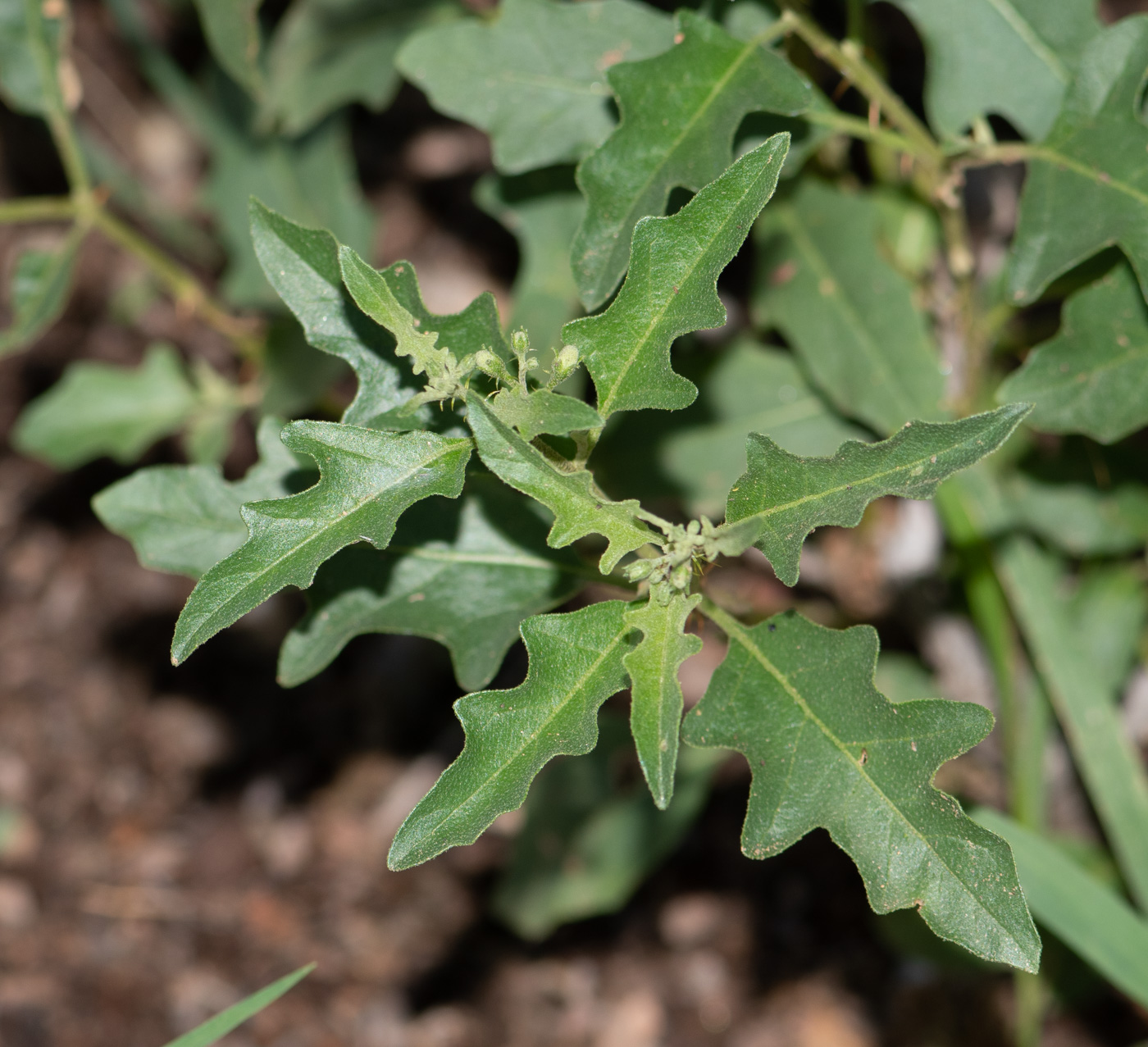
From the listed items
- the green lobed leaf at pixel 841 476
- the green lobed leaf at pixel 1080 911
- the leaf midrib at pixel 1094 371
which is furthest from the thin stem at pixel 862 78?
the green lobed leaf at pixel 1080 911

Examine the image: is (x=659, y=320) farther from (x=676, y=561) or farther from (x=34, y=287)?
(x=34, y=287)

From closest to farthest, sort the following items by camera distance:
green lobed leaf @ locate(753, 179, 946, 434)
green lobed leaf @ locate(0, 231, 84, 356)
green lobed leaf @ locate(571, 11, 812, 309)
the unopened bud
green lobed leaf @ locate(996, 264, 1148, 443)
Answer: the unopened bud < green lobed leaf @ locate(571, 11, 812, 309) < green lobed leaf @ locate(996, 264, 1148, 443) < green lobed leaf @ locate(753, 179, 946, 434) < green lobed leaf @ locate(0, 231, 84, 356)

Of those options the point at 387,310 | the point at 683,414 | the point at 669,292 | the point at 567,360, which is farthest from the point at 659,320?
the point at 683,414

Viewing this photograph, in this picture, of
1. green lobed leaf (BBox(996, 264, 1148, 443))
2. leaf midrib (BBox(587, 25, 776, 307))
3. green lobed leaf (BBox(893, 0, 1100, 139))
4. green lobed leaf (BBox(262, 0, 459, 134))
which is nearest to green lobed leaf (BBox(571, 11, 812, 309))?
leaf midrib (BBox(587, 25, 776, 307))

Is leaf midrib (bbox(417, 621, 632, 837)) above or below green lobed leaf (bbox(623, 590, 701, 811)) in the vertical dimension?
below

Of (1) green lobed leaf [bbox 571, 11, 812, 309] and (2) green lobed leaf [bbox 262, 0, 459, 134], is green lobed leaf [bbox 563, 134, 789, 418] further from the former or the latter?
(2) green lobed leaf [bbox 262, 0, 459, 134]

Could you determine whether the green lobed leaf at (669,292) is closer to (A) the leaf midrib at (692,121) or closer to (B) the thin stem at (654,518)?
(B) the thin stem at (654,518)
